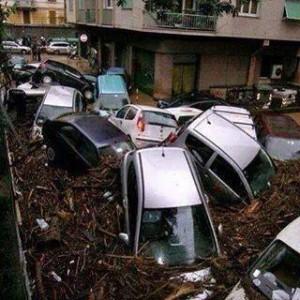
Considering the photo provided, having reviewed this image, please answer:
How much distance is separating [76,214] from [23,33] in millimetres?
45791

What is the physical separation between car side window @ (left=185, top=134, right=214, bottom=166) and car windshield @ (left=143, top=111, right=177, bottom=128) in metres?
2.51

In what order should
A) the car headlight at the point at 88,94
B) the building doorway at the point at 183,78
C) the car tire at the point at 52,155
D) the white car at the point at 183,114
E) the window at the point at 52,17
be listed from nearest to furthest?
the car tire at the point at 52,155 < the white car at the point at 183,114 < the car headlight at the point at 88,94 < the building doorway at the point at 183,78 < the window at the point at 52,17

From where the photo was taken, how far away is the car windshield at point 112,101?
586 inches

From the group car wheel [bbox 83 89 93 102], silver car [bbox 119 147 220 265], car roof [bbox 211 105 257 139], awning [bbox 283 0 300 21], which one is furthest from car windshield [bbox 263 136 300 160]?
awning [bbox 283 0 300 21]

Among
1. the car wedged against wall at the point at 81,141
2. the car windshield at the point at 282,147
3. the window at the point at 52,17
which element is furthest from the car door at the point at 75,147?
the window at the point at 52,17

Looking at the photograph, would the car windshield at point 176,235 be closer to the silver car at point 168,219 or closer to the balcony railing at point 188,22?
the silver car at point 168,219

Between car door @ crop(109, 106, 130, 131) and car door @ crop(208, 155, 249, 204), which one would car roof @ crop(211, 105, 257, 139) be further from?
car door @ crop(109, 106, 130, 131)

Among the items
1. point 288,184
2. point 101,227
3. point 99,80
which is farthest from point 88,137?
point 99,80

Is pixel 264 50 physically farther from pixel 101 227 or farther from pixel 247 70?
pixel 101 227

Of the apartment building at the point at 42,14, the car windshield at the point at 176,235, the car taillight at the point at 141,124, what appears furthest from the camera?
the apartment building at the point at 42,14

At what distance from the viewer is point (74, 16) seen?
30531mm

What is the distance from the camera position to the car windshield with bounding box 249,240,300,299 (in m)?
4.64

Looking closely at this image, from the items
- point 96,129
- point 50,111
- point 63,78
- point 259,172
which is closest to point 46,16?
point 63,78

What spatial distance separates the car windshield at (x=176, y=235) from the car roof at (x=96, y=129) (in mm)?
3270
